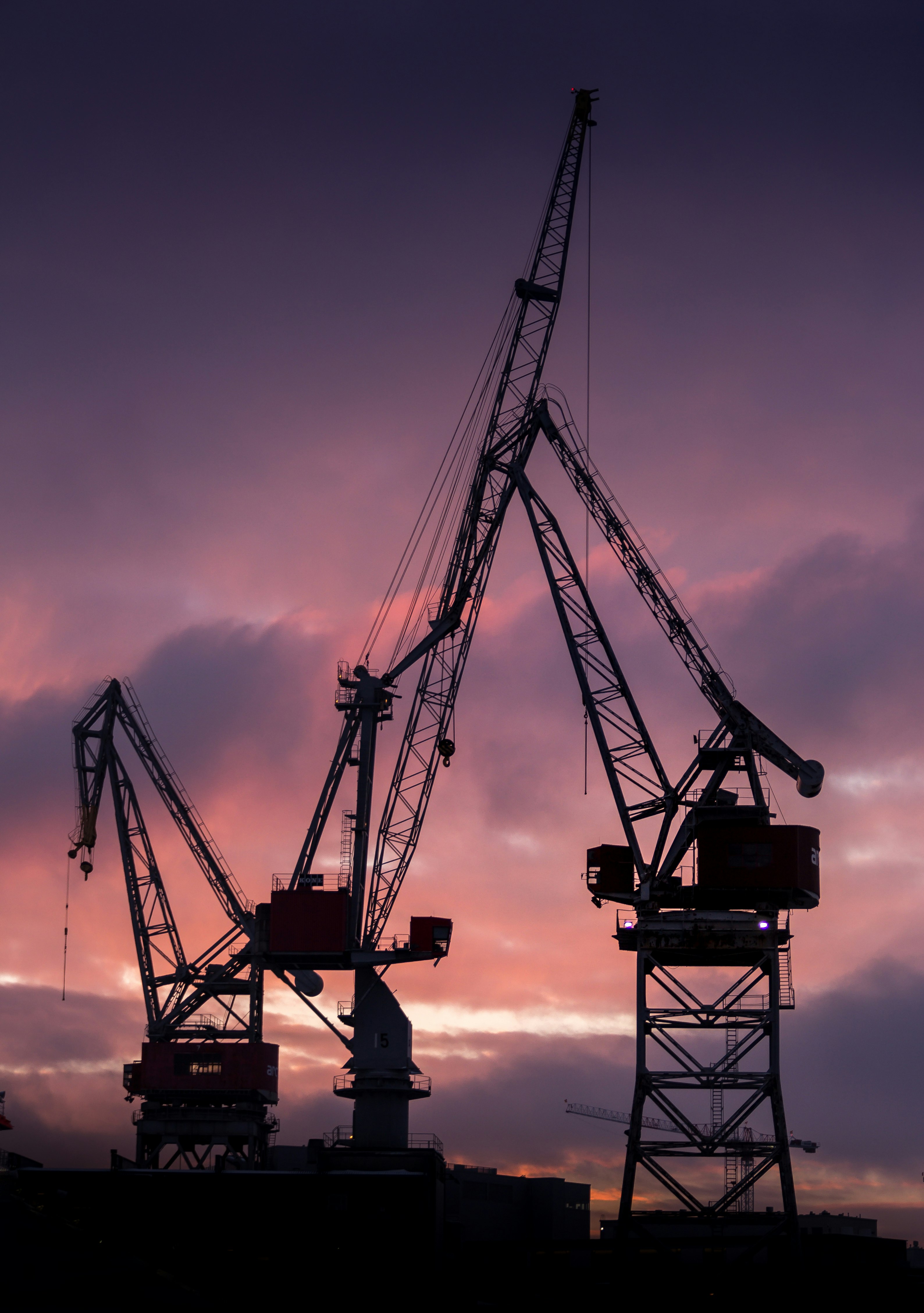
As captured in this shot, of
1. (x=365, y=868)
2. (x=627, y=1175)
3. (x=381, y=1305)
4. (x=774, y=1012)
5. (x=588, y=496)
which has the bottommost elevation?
(x=381, y=1305)

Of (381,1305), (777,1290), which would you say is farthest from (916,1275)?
(381,1305)

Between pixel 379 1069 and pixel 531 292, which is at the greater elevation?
pixel 531 292

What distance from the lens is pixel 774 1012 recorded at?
9219cm

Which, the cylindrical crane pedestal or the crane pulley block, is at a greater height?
the crane pulley block

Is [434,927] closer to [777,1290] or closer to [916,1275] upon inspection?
[777,1290]

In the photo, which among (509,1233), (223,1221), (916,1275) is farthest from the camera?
(509,1233)

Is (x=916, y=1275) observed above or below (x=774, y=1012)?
below

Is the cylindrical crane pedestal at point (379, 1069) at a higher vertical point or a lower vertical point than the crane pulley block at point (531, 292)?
lower

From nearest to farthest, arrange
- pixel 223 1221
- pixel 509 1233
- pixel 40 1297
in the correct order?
pixel 40 1297, pixel 223 1221, pixel 509 1233

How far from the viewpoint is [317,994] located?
10562cm

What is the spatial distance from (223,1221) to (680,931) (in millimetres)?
33308

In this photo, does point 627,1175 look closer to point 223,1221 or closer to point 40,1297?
point 223,1221

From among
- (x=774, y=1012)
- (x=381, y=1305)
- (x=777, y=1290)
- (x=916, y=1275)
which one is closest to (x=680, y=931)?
(x=774, y=1012)

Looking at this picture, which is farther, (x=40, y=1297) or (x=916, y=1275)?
(x=916, y=1275)
